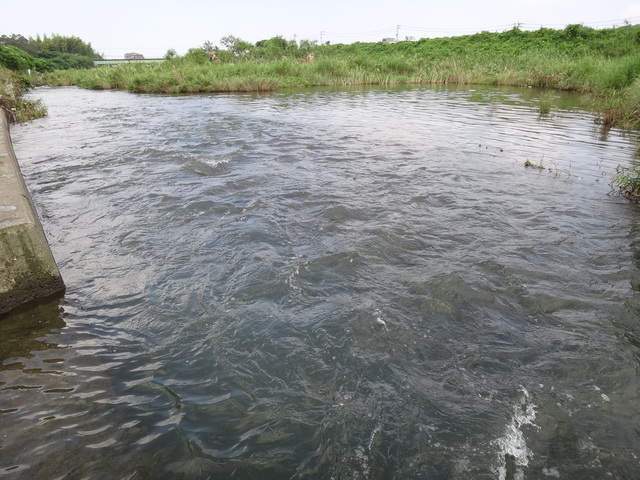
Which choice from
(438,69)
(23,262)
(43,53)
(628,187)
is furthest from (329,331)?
(43,53)

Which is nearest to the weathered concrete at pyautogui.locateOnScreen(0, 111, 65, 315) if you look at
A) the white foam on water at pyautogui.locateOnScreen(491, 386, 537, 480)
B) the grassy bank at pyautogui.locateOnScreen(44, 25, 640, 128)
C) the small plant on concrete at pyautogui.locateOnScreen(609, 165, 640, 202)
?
the white foam on water at pyautogui.locateOnScreen(491, 386, 537, 480)

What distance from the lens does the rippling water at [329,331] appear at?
2113 mm

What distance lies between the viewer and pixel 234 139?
10.1 meters

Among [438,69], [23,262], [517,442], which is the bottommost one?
[517,442]

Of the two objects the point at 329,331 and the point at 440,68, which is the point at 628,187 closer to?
the point at 329,331

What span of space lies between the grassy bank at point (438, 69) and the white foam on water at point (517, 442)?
44.2 feet

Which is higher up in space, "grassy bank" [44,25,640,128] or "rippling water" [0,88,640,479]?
"grassy bank" [44,25,640,128]

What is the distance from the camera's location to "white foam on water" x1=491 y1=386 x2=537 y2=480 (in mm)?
2020

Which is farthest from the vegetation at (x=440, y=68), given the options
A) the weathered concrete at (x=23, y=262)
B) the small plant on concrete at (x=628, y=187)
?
the weathered concrete at (x=23, y=262)

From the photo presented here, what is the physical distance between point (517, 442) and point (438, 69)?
3095 cm

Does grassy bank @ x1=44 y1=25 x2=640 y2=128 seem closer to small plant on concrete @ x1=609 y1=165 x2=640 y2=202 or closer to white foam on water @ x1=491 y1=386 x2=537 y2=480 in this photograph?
small plant on concrete @ x1=609 y1=165 x2=640 y2=202

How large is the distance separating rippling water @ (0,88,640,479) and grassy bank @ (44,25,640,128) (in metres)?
10.8

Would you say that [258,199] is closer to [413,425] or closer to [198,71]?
[413,425]

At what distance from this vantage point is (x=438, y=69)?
2828 centimetres
